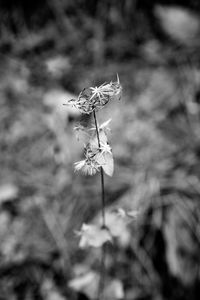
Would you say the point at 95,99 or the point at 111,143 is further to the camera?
the point at 111,143

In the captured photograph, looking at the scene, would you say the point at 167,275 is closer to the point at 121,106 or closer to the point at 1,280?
the point at 1,280

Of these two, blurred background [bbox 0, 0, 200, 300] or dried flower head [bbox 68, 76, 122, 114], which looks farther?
blurred background [bbox 0, 0, 200, 300]

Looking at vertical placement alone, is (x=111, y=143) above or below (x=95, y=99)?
above

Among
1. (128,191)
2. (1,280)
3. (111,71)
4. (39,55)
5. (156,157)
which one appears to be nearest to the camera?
(1,280)

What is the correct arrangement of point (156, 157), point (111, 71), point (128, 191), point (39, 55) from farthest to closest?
1. point (39, 55)
2. point (111, 71)
3. point (156, 157)
4. point (128, 191)

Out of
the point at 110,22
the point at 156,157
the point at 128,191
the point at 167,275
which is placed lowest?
the point at 167,275

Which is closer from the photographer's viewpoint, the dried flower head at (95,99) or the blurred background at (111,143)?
the dried flower head at (95,99)

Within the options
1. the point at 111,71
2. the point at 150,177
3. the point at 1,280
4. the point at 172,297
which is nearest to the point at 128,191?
the point at 150,177

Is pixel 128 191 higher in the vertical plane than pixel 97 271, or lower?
higher
